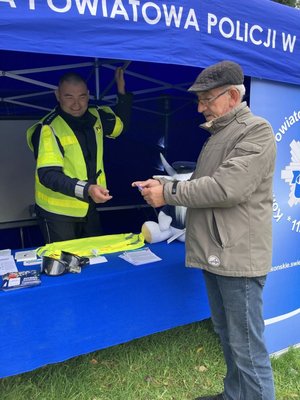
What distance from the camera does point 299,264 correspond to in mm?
2389

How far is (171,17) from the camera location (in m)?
1.63

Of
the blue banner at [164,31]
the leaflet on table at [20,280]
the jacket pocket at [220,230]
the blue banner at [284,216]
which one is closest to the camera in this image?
the blue banner at [164,31]

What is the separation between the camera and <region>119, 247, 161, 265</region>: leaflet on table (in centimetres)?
200

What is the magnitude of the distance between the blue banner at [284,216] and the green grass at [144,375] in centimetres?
21

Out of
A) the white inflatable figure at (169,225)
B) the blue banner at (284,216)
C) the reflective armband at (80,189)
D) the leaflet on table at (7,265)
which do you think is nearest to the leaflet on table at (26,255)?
the leaflet on table at (7,265)

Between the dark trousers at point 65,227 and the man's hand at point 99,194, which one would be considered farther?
the dark trousers at point 65,227

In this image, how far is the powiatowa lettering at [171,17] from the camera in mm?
1413

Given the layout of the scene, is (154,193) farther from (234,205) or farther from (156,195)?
(234,205)

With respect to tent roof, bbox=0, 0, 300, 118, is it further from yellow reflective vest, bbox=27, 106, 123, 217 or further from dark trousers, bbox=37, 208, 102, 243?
dark trousers, bbox=37, 208, 102, 243

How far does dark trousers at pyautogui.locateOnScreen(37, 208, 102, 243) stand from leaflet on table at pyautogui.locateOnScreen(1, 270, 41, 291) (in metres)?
0.50

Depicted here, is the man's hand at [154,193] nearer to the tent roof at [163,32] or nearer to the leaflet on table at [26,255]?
the tent roof at [163,32]

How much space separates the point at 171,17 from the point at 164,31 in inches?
2.6

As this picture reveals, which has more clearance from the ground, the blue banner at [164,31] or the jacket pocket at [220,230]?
the blue banner at [164,31]

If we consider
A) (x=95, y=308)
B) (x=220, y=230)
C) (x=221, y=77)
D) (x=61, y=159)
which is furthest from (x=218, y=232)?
(x=61, y=159)
